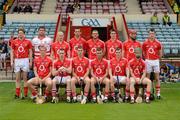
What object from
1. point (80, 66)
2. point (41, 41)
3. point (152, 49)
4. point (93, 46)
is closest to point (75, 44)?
point (93, 46)

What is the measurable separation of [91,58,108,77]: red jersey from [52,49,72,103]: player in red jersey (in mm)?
668

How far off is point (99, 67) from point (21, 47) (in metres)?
2.47

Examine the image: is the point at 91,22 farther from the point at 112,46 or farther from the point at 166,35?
the point at 112,46

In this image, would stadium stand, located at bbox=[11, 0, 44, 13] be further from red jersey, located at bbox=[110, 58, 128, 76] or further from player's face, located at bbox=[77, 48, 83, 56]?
red jersey, located at bbox=[110, 58, 128, 76]

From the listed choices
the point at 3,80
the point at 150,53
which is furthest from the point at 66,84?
the point at 3,80

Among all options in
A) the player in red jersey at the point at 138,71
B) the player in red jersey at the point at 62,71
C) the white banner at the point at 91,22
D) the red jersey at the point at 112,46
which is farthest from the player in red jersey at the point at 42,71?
the white banner at the point at 91,22

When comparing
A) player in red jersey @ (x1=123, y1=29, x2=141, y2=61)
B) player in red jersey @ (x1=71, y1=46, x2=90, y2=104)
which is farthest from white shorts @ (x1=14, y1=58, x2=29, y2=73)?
player in red jersey @ (x1=123, y1=29, x2=141, y2=61)

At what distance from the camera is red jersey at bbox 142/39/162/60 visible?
1722cm

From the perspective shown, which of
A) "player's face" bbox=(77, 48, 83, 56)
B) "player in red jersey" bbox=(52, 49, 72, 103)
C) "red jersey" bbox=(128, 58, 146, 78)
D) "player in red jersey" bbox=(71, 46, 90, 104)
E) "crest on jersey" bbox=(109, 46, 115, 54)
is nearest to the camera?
"player in red jersey" bbox=(52, 49, 72, 103)

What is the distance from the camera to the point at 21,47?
17.1 metres

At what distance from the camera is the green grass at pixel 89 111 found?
13094mm

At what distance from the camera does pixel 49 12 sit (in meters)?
40.0

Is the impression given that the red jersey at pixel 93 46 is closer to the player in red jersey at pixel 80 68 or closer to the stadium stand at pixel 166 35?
the player in red jersey at pixel 80 68

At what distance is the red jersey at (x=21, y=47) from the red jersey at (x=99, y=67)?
2138 millimetres
